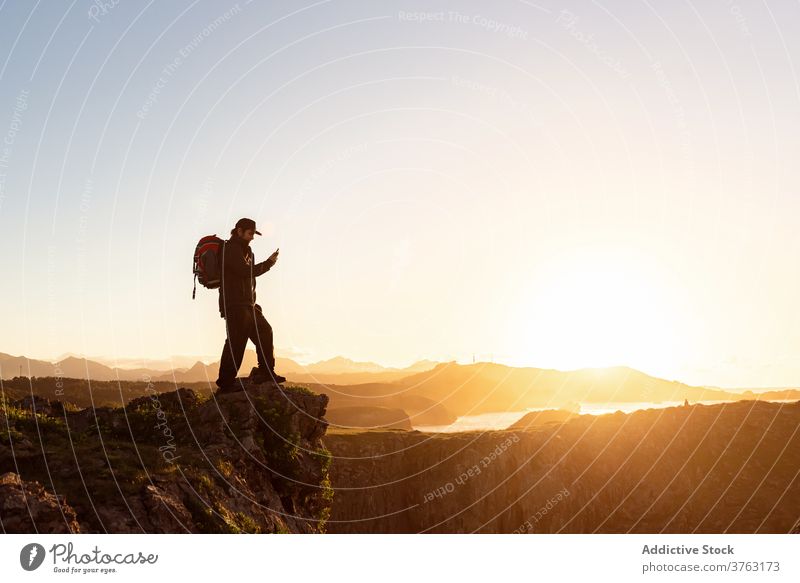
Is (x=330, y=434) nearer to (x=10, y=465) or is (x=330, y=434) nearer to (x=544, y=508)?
(x=544, y=508)

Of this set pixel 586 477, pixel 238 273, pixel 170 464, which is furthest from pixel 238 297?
pixel 586 477

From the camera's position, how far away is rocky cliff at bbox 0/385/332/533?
13.3 metres

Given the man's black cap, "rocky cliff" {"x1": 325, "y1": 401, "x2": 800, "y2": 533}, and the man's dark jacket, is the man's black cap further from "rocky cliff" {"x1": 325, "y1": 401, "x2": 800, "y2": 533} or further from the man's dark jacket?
"rocky cliff" {"x1": 325, "y1": 401, "x2": 800, "y2": 533}

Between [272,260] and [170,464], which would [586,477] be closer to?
[272,260]

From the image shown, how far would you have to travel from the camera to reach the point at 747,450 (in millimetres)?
100062

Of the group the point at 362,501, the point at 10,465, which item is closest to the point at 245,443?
the point at 10,465

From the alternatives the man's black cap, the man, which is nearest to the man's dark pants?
the man

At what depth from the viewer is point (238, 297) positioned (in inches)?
876

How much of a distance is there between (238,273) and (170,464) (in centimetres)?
784

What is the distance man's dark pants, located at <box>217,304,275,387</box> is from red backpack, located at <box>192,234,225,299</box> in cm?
132

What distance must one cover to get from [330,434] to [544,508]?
35.8 meters

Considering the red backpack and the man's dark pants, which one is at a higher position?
the red backpack

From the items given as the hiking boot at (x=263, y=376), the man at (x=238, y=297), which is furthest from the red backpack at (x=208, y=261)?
the hiking boot at (x=263, y=376)

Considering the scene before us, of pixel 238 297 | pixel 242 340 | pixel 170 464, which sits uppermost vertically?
pixel 238 297
